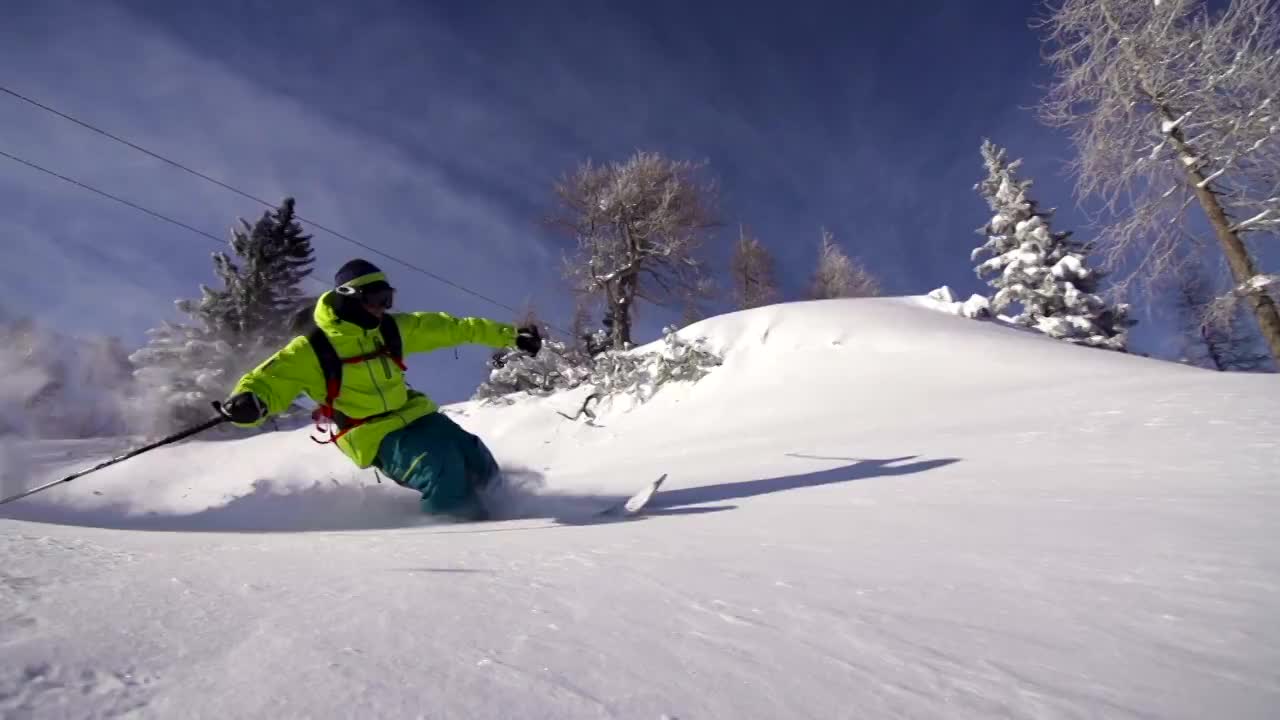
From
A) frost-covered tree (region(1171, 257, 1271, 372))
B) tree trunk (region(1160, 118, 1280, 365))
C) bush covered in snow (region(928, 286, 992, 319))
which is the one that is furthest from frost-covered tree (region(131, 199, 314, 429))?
frost-covered tree (region(1171, 257, 1271, 372))

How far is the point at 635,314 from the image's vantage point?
18844 mm

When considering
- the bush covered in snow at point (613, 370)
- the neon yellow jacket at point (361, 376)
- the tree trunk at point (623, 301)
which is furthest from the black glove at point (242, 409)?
the tree trunk at point (623, 301)

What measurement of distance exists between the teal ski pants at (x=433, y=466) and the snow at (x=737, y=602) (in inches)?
11.1

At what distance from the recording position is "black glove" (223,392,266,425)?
256cm

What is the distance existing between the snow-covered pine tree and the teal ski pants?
17257 mm

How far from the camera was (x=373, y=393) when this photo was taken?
10.6ft

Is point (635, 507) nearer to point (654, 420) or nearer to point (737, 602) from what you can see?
A: point (737, 602)

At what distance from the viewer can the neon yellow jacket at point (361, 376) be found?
2867 mm

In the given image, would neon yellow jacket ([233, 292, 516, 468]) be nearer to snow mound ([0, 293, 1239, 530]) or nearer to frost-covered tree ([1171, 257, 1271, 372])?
snow mound ([0, 293, 1239, 530])

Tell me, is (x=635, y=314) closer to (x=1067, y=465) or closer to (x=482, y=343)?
(x=482, y=343)

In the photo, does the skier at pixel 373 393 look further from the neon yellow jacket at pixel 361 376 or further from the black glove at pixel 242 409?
the black glove at pixel 242 409

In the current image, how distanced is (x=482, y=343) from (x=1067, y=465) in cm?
364

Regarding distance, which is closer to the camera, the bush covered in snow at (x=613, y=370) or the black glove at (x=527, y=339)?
the black glove at (x=527, y=339)

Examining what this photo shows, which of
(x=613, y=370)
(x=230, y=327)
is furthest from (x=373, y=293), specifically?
(x=230, y=327)
